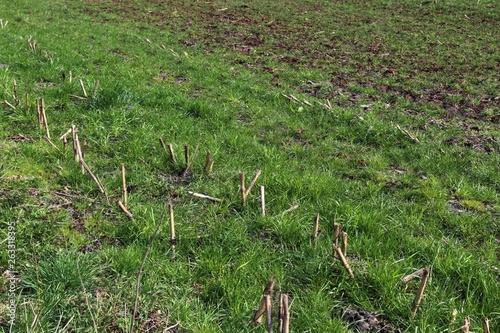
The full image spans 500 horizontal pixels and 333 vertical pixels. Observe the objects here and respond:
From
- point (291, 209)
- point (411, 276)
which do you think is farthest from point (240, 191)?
point (411, 276)

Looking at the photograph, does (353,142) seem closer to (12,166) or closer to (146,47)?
(12,166)

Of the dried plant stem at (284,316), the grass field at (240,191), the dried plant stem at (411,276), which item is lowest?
the grass field at (240,191)

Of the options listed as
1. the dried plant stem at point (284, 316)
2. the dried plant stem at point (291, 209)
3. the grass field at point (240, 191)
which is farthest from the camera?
the dried plant stem at point (291, 209)

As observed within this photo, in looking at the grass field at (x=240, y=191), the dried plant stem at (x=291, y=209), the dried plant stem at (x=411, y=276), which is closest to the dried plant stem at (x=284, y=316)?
the grass field at (x=240, y=191)

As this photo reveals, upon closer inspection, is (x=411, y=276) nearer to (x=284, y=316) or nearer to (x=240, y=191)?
(x=284, y=316)

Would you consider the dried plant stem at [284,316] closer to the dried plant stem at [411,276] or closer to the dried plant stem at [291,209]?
the dried plant stem at [411,276]

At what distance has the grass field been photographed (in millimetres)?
3033

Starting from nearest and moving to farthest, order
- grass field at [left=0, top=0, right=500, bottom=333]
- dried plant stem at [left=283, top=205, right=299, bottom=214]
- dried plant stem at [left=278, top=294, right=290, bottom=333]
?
dried plant stem at [left=278, top=294, right=290, bottom=333], grass field at [left=0, top=0, right=500, bottom=333], dried plant stem at [left=283, top=205, right=299, bottom=214]

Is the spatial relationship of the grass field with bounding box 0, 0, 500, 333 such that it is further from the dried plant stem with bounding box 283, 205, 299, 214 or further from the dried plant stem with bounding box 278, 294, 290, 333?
the dried plant stem with bounding box 278, 294, 290, 333

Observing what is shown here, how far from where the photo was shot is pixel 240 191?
457 centimetres

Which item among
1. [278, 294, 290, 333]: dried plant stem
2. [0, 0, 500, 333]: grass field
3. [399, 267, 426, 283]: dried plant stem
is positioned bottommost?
[0, 0, 500, 333]: grass field

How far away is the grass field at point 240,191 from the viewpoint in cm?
303

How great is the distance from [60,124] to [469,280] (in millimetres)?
5840

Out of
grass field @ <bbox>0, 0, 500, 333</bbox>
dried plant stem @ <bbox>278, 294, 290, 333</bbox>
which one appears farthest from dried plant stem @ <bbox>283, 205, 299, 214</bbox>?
dried plant stem @ <bbox>278, 294, 290, 333</bbox>
